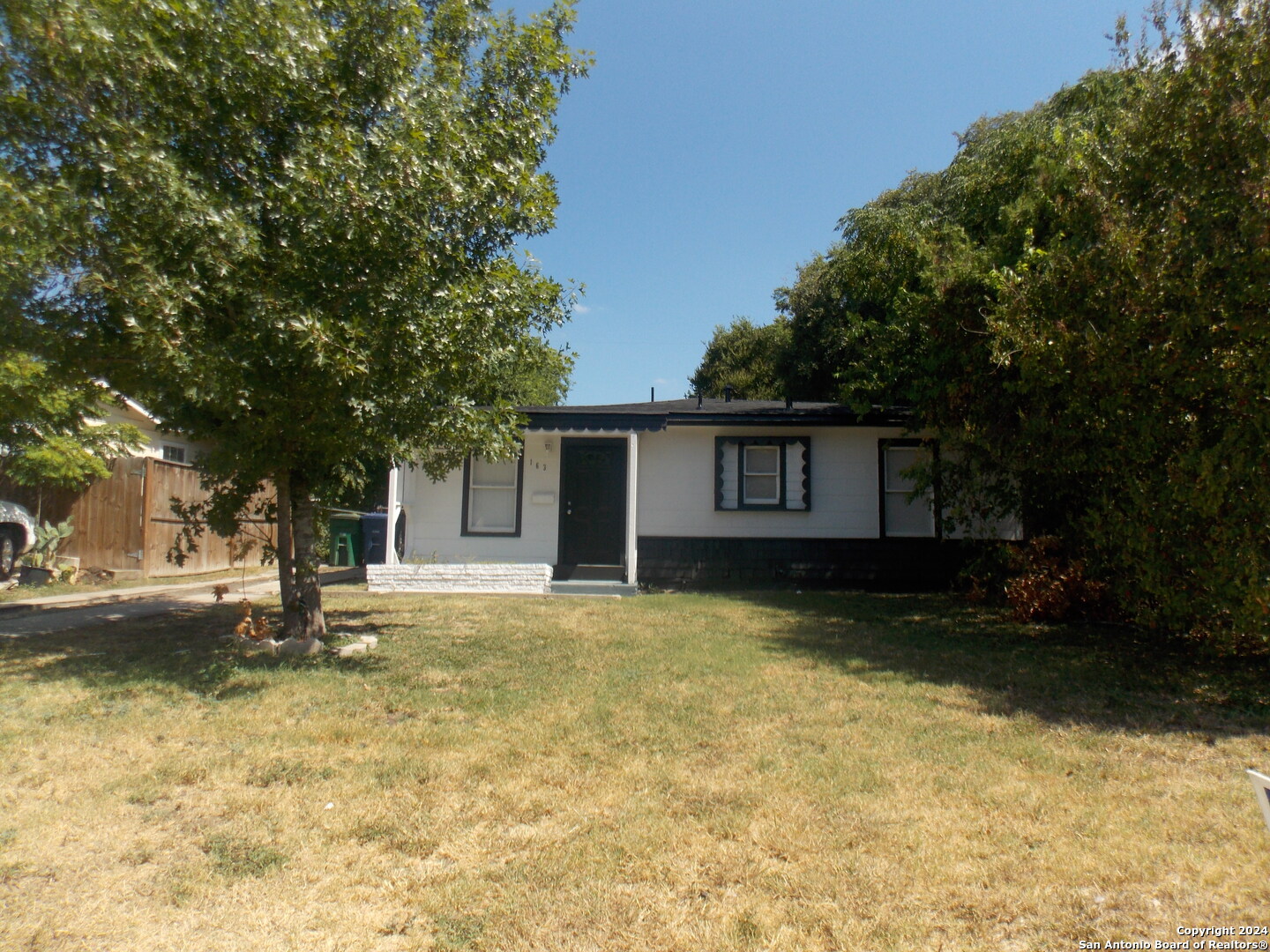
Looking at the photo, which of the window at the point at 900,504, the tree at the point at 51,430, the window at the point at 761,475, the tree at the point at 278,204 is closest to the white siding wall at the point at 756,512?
the window at the point at 900,504

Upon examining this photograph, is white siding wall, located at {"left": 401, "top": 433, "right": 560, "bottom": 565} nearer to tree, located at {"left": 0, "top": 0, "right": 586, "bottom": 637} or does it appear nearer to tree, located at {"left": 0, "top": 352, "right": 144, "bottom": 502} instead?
tree, located at {"left": 0, "top": 352, "right": 144, "bottom": 502}

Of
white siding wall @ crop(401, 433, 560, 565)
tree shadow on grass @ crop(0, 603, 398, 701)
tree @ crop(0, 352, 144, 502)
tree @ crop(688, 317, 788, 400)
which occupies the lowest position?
tree shadow on grass @ crop(0, 603, 398, 701)

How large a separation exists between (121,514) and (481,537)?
5925 mm

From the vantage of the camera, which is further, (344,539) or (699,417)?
(344,539)

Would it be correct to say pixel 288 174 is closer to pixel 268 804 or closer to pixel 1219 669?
pixel 268 804

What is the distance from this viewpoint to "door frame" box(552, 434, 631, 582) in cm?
1378

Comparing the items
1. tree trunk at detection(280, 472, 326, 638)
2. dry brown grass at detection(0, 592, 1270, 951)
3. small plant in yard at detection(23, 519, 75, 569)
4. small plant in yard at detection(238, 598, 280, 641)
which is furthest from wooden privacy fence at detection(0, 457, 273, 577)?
dry brown grass at detection(0, 592, 1270, 951)

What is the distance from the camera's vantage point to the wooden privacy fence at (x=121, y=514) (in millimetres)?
13516

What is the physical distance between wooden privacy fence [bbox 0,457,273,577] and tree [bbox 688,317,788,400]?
750 inches

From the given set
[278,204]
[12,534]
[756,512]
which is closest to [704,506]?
[756,512]

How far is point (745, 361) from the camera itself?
1286 inches

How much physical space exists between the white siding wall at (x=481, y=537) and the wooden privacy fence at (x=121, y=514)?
7.66 ft

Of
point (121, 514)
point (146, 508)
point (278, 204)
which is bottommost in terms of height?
point (121, 514)

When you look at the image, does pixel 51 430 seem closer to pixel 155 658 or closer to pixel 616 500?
pixel 155 658
